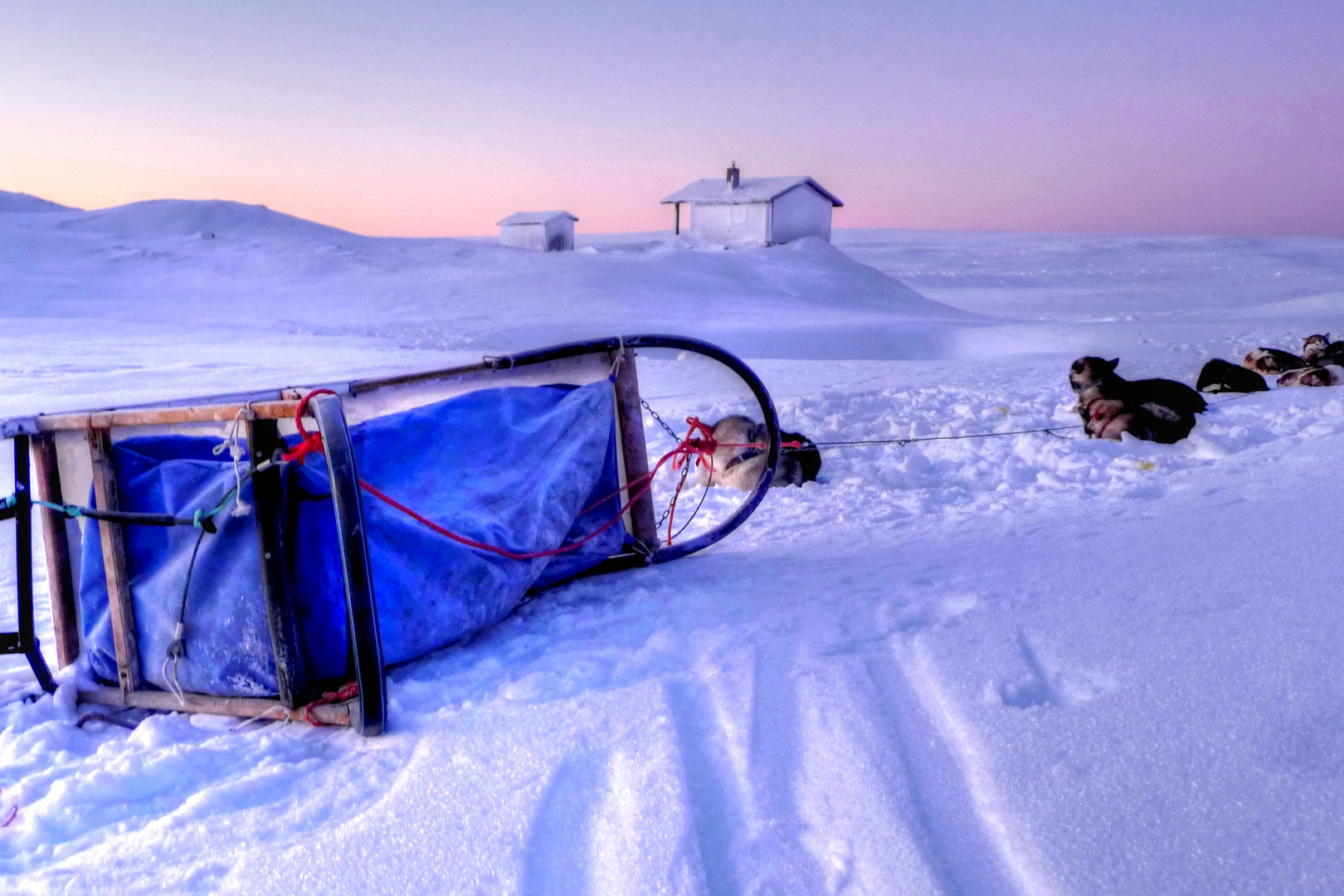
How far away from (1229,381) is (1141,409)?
3.42 m

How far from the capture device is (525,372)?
13.6ft

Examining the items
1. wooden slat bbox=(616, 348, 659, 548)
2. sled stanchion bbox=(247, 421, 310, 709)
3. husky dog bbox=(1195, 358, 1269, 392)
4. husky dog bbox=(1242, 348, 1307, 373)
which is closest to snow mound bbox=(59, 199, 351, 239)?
husky dog bbox=(1242, 348, 1307, 373)

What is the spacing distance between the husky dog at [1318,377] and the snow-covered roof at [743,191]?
78.3ft

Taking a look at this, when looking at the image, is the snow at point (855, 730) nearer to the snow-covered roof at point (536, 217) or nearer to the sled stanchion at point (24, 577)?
the sled stanchion at point (24, 577)

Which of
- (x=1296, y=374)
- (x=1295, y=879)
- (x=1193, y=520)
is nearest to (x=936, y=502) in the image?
(x=1193, y=520)

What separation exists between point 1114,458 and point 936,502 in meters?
1.75

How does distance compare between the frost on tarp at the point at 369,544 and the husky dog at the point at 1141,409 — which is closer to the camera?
the frost on tarp at the point at 369,544

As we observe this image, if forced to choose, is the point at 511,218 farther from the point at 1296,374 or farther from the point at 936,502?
the point at 936,502

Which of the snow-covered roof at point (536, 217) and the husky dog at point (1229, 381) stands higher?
the snow-covered roof at point (536, 217)

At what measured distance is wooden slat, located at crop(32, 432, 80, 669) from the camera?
3.14 m

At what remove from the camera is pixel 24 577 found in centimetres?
310

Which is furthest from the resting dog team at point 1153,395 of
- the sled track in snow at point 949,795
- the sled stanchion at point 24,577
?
the sled stanchion at point 24,577

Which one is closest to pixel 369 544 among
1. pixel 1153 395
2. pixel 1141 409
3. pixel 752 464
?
pixel 752 464

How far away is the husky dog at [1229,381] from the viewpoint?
9320mm
